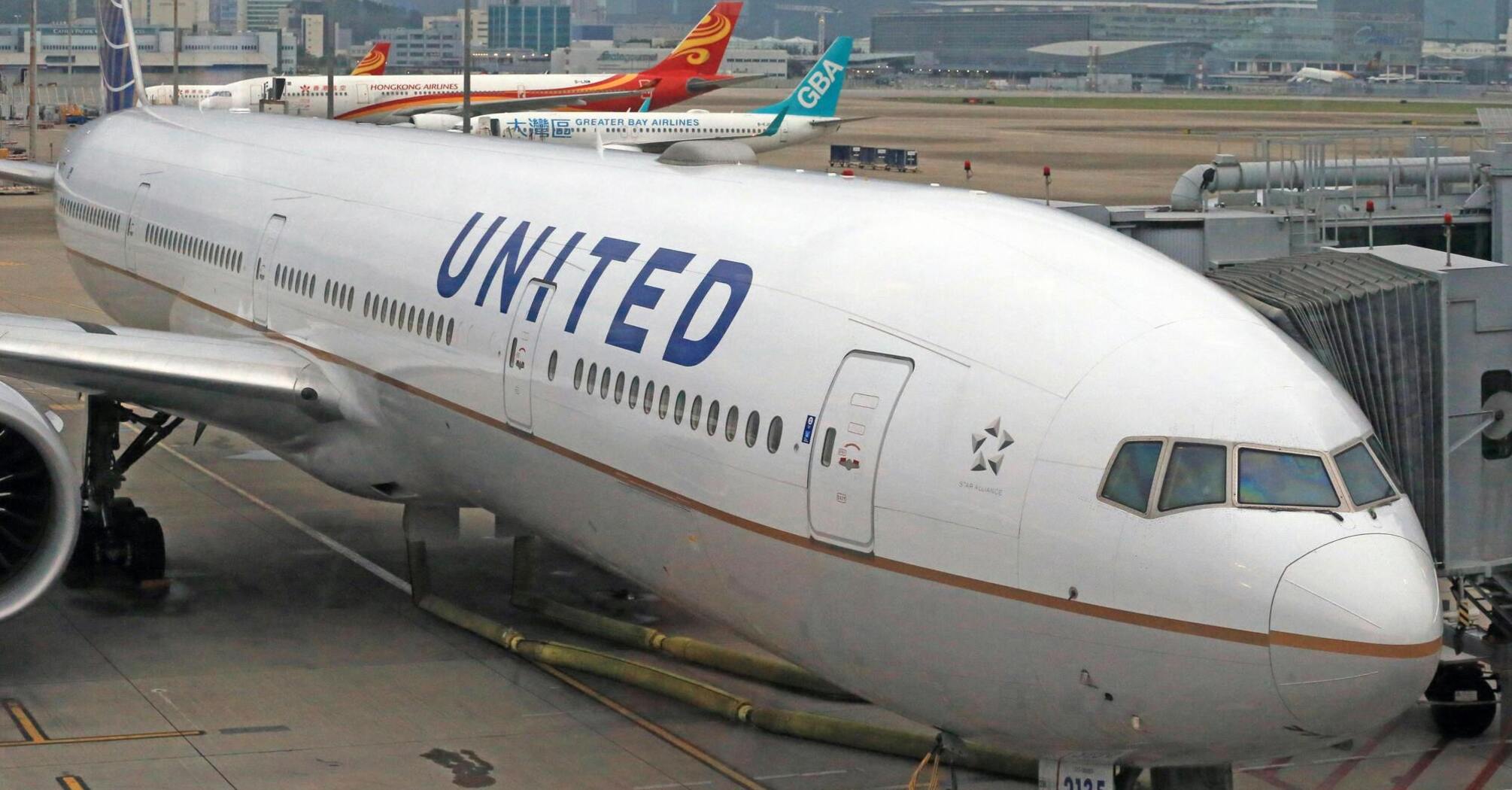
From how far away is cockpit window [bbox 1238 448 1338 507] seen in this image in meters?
8.70

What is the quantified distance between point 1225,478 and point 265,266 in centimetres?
1279

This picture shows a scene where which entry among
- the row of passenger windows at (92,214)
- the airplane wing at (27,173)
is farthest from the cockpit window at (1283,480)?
the airplane wing at (27,173)

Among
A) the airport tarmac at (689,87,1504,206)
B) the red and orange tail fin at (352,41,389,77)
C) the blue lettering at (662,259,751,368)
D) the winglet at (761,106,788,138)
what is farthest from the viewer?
the red and orange tail fin at (352,41,389,77)

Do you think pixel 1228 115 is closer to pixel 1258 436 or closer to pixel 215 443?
pixel 215 443

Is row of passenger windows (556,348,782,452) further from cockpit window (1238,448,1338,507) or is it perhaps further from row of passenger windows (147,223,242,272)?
row of passenger windows (147,223,242,272)

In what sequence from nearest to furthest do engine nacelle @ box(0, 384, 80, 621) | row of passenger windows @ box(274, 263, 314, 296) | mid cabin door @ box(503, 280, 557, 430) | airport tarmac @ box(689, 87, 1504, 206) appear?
1. mid cabin door @ box(503, 280, 557, 430)
2. engine nacelle @ box(0, 384, 80, 621)
3. row of passenger windows @ box(274, 263, 314, 296)
4. airport tarmac @ box(689, 87, 1504, 206)

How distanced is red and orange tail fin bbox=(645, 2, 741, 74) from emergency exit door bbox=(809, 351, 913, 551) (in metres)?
76.5

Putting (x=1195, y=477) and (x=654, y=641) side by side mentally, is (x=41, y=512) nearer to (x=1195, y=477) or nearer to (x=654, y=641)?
(x=654, y=641)

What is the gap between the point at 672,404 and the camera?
11.7 meters

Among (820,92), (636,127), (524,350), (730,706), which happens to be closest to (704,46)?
(820,92)

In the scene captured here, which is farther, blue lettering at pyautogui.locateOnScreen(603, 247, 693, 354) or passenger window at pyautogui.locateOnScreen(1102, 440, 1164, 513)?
blue lettering at pyautogui.locateOnScreen(603, 247, 693, 354)

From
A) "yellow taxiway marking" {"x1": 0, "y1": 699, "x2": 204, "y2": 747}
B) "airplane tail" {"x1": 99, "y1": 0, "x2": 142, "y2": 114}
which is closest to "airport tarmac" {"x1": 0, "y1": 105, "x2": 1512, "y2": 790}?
"yellow taxiway marking" {"x1": 0, "y1": 699, "x2": 204, "y2": 747}

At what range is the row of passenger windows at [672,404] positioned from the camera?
10859 mm

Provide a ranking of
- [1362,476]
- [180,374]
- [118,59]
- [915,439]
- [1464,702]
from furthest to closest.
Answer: [118,59] < [180,374] < [1464,702] < [915,439] < [1362,476]
